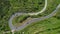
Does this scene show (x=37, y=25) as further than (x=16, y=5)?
No

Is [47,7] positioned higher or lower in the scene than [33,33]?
higher

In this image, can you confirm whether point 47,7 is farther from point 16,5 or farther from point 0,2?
point 0,2

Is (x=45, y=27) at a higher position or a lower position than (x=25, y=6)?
lower

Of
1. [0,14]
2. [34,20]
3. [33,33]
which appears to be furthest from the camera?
[0,14]

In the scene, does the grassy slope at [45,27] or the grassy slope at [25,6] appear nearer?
the grassy slope at [45,27]

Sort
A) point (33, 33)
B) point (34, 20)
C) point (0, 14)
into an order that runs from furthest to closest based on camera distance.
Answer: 1. point (0, 14)
2. point (34, 20)
3. point (33, 33)

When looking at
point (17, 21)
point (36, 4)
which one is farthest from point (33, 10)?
point (17, 21)

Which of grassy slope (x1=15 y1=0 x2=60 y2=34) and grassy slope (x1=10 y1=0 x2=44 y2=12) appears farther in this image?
grassy slope (x1=10 y1=0 x2=44 y2=12)

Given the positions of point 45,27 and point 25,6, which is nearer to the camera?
point 45,27

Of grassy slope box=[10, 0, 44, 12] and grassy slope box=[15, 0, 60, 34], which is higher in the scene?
grassy slope box=[10, 0, 44, 12]

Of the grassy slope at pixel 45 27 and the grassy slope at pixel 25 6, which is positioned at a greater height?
the grassy slope at pixel 25 6
